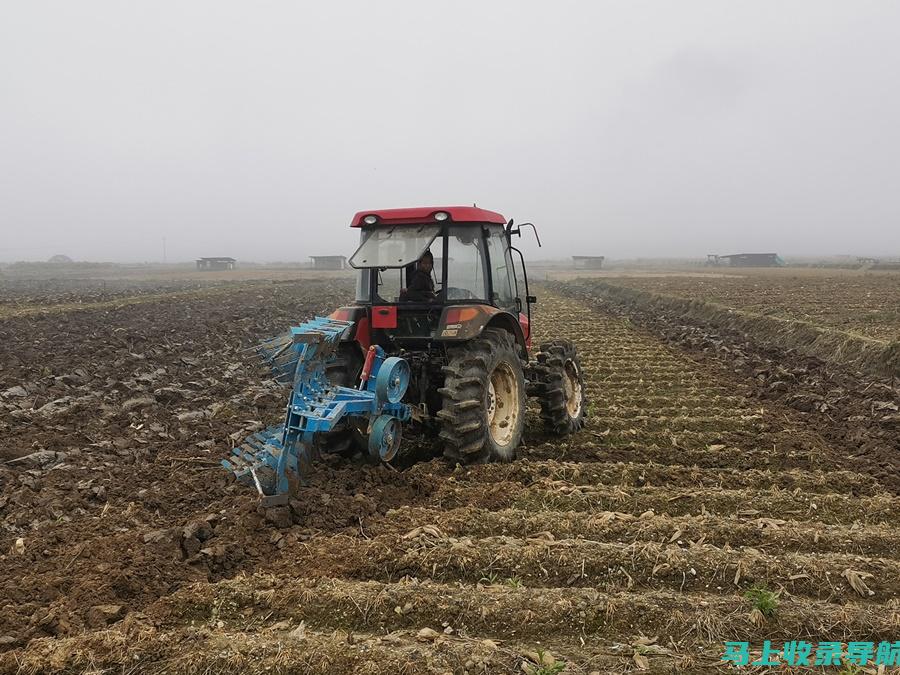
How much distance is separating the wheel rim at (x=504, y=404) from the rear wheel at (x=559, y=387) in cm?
75

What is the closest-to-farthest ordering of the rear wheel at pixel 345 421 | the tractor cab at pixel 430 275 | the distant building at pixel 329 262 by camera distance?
1. the rear wheel at pixel 345 421
2. the tractor cab at pixel 430 275
3. the distant building at pixel 329 262

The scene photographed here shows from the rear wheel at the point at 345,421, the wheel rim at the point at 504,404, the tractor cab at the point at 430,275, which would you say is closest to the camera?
the rear wheel at the point at 345,421

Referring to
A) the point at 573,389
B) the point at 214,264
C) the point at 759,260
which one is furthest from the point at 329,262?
the point at 573,389

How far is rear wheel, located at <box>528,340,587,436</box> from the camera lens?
24.1ft

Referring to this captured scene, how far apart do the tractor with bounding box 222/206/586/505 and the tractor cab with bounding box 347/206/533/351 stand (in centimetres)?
1

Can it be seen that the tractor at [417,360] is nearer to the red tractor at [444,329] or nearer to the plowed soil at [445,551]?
the red tractor at [444,329]

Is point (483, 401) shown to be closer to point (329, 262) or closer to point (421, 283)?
point (421, 283)

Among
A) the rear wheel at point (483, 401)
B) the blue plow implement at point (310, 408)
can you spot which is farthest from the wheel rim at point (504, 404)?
the blue plow implement at point (310, 408)

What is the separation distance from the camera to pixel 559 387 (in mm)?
7336

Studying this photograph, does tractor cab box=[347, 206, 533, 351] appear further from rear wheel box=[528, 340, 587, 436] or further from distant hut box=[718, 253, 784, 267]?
distant hut box=[718, 253, 784, 267]

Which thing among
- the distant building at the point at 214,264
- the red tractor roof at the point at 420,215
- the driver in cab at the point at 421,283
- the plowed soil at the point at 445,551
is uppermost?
the distant building at the point at 214,264

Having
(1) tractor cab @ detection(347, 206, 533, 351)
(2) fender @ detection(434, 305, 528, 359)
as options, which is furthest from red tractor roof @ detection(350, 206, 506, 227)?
(2) fender @ detection(434, 305, 528, 359)

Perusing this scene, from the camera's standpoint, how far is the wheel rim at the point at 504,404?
655 centimetres

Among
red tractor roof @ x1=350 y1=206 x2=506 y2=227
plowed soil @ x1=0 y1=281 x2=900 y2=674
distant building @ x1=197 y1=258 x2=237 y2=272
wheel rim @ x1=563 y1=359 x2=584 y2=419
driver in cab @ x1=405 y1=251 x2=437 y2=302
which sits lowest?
plowed soil @ x1=0 y1=281 x2=900 y2=674
